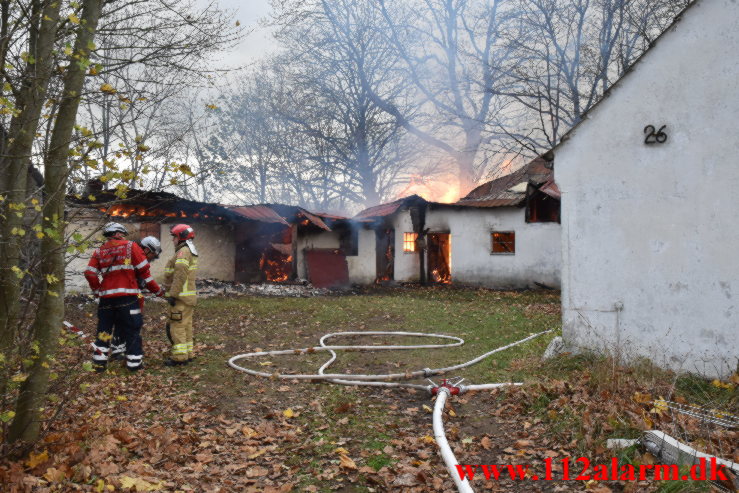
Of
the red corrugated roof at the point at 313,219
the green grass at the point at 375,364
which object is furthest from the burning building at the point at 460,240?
the green grass at the point at 375,364

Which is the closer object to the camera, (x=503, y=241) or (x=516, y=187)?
(x=503, y=241)

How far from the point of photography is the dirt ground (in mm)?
3740

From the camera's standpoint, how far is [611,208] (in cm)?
688

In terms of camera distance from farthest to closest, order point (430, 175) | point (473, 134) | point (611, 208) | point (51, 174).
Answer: point (430, 175) → point (473, 134) → point (611, 208) → point (51, 174)

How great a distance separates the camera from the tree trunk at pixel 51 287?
3625 mm

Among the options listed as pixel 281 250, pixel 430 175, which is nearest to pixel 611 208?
pixel 281 250

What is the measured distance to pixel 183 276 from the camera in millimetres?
7246

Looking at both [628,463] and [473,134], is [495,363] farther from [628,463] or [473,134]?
[473,134]

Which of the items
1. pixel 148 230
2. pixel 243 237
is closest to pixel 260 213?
pixel 243 237

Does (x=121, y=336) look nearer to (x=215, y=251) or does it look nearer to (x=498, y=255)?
(x=215, y=251)

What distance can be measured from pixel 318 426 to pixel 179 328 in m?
3.34

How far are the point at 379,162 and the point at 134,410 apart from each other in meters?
26.5

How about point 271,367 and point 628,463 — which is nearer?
point 628,463

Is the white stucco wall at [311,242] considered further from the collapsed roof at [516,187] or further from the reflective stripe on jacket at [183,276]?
the reflective stripe on jacket at [183,276]
